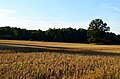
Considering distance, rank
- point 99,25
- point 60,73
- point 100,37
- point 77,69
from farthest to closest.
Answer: point 99,25 → point 100,37 → point 77,69 → point 60,73

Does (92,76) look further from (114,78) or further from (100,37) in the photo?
(100,37)

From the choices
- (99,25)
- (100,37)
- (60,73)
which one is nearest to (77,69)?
(60,73)

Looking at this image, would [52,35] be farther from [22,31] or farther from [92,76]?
[92,76]

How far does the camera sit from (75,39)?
103000 mm

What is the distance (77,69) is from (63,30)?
307 ft

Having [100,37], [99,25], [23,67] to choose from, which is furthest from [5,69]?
[99,25]

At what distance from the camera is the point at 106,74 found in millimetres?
12945

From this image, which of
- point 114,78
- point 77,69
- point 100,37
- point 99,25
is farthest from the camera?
point 99,25

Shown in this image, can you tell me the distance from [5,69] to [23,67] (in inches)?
34.5

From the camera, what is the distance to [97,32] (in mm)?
99250

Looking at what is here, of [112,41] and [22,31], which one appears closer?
[112,41]

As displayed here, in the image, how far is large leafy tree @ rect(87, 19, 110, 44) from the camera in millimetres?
94881

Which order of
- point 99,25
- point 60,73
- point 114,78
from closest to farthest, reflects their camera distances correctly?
point 114,78 < point 60,73 < point 99,25

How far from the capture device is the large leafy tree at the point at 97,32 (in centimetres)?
9488
